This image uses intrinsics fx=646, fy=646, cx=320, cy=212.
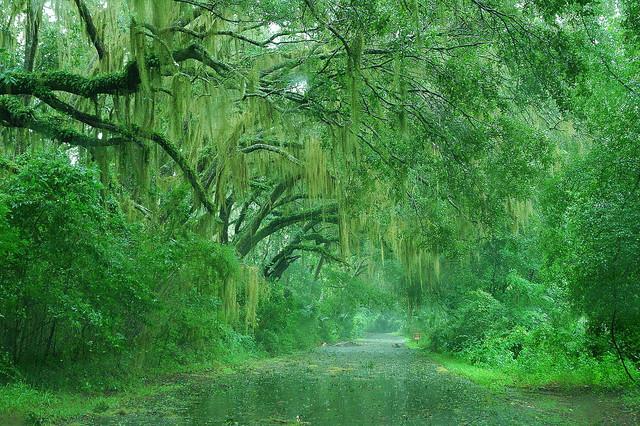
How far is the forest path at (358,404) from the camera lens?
7.96 metres

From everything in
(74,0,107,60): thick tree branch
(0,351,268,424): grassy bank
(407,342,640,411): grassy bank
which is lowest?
(407,342,640,411): grassy bank

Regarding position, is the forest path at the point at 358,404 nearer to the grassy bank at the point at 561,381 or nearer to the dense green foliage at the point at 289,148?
the grassy bank at the point at 561,381

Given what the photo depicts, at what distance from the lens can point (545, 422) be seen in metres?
7.74

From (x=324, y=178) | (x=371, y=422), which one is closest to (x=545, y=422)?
(x=371, y=422)

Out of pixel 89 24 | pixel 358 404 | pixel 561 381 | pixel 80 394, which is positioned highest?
pixel 89 24

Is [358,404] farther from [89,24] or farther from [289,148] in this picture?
[289,148]

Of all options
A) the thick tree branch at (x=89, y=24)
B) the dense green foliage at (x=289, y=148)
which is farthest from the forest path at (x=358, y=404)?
the thick tree branch at (x=89, y=24)

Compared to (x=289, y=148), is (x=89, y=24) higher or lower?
higher

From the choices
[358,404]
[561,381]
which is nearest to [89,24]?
[358,404]

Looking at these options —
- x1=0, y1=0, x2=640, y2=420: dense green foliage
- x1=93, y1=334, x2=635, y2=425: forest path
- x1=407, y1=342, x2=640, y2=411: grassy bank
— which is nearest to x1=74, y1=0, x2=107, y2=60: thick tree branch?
x1=0, y1=0, x2=640, y2=420: dense green foliage

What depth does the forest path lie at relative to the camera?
796cm

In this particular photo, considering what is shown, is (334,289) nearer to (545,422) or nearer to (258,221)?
(258,221)

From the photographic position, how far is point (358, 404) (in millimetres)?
9609

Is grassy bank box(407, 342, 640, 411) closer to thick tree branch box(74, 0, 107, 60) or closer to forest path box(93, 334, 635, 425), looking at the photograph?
forest path box(93, 334, 635, 425)
